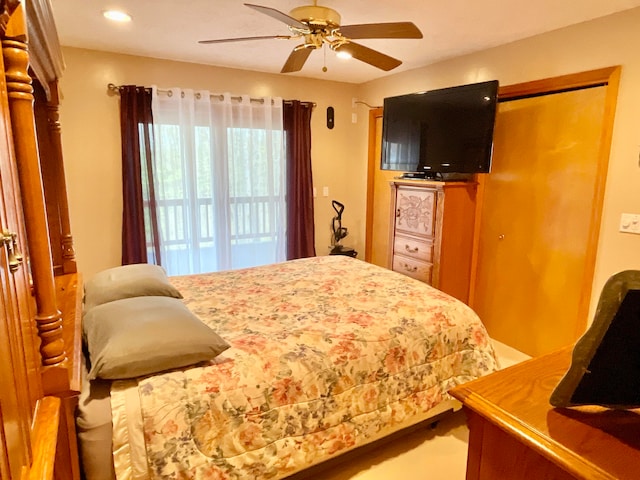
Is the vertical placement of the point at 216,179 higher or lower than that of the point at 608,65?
lower

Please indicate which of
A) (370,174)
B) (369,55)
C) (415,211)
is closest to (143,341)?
(369,55)

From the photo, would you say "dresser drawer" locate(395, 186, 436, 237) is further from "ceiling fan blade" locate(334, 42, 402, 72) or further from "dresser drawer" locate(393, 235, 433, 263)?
"ceiling fan blade" locate(334, 42, 402, 72)

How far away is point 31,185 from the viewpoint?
3.55 feet

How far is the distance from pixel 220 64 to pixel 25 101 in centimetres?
321

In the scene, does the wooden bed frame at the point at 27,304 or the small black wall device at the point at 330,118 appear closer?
the wooden bed frame at the point at 27,304

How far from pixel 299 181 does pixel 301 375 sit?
299cm

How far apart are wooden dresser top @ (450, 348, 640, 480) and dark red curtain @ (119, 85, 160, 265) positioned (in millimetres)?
3450

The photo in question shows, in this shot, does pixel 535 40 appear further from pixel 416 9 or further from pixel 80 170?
pixel 80 170

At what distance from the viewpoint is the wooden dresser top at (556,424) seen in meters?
0.73

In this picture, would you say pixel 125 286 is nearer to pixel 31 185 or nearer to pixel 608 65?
pixel 31 185

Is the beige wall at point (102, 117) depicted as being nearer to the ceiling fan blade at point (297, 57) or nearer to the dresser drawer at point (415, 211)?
the ceiling fan blade at point (297, 57)

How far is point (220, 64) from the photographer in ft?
12.9

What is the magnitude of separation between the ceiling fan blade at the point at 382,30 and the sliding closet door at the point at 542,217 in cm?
145

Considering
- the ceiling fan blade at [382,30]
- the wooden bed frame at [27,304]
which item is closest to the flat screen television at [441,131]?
the ceiling fan blade at [382,30]
